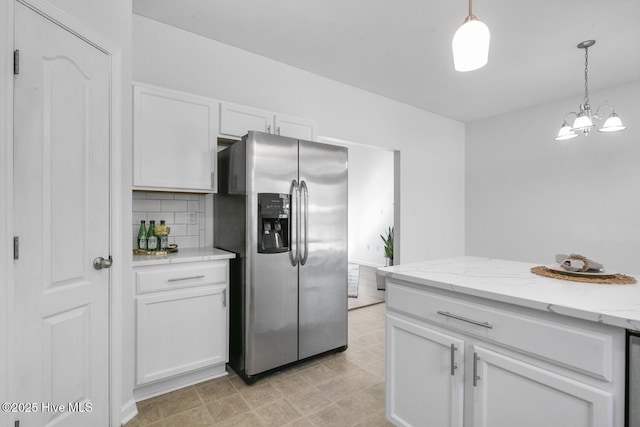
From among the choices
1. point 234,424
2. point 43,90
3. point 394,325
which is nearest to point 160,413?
point 234,424

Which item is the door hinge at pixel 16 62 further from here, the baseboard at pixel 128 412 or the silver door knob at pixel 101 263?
the baseboard at pixel 128 412

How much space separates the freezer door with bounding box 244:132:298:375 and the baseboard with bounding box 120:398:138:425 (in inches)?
27.9

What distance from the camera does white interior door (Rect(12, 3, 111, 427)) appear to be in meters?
1.32

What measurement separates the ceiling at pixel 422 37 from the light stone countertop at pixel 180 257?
1.85 meters

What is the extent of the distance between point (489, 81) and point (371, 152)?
3673 mm

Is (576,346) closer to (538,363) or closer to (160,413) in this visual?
(538,363)

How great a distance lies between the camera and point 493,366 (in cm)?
123

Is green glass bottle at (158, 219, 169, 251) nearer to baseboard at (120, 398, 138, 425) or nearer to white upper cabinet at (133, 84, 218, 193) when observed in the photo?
white upper cabinet at (133, 84, 218, 193)

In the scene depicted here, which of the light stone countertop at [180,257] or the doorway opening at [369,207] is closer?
the light stone countertop at [180,257]

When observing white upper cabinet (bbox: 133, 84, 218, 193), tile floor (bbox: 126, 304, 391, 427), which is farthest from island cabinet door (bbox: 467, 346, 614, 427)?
white upper cabinet (bbox: 133, 84, 218, 193)

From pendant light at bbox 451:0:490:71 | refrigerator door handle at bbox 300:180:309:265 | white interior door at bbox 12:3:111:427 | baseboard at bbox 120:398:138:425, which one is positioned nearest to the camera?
pendant light at bbox 451:0:490:71

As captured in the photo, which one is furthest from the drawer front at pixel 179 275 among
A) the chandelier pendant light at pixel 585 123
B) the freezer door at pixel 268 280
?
the chandelier pendant light at pixel 585 123

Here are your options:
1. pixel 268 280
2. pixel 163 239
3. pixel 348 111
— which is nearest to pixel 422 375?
pixel 268 280

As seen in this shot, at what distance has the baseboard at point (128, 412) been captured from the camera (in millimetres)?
1871
